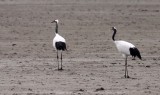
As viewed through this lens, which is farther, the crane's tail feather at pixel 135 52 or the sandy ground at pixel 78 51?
the crane's tail feather at pixel 135 52

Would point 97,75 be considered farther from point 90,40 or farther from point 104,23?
point 104,23

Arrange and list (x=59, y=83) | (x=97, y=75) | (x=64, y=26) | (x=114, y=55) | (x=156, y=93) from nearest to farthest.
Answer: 1. (x=156, y=93)
2. (x=59, y=83)
3. (x=97, y=75)
4. (x=114, y=55)
5. (x=64, y=26)

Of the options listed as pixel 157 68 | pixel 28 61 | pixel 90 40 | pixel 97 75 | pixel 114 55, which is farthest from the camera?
pixel 90 40

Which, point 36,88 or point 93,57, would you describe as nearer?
point 36,88

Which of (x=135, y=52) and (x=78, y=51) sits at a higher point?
(x=135, y=52)

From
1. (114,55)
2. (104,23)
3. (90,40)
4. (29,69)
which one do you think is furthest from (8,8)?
(29,69)

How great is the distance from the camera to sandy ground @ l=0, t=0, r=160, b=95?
14.2 meters

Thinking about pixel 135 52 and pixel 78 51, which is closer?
pixel 135 52

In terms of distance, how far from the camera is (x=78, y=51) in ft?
67.6

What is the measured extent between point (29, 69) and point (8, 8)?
72.4 feet

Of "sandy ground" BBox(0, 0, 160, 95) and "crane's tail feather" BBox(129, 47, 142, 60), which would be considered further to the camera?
"crane's tail feather" BBox(129, 47, 142, 60)

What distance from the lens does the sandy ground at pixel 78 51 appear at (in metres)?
14.2

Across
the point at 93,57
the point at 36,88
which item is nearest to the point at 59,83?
the point at 36,88

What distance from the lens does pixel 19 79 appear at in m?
15.1
